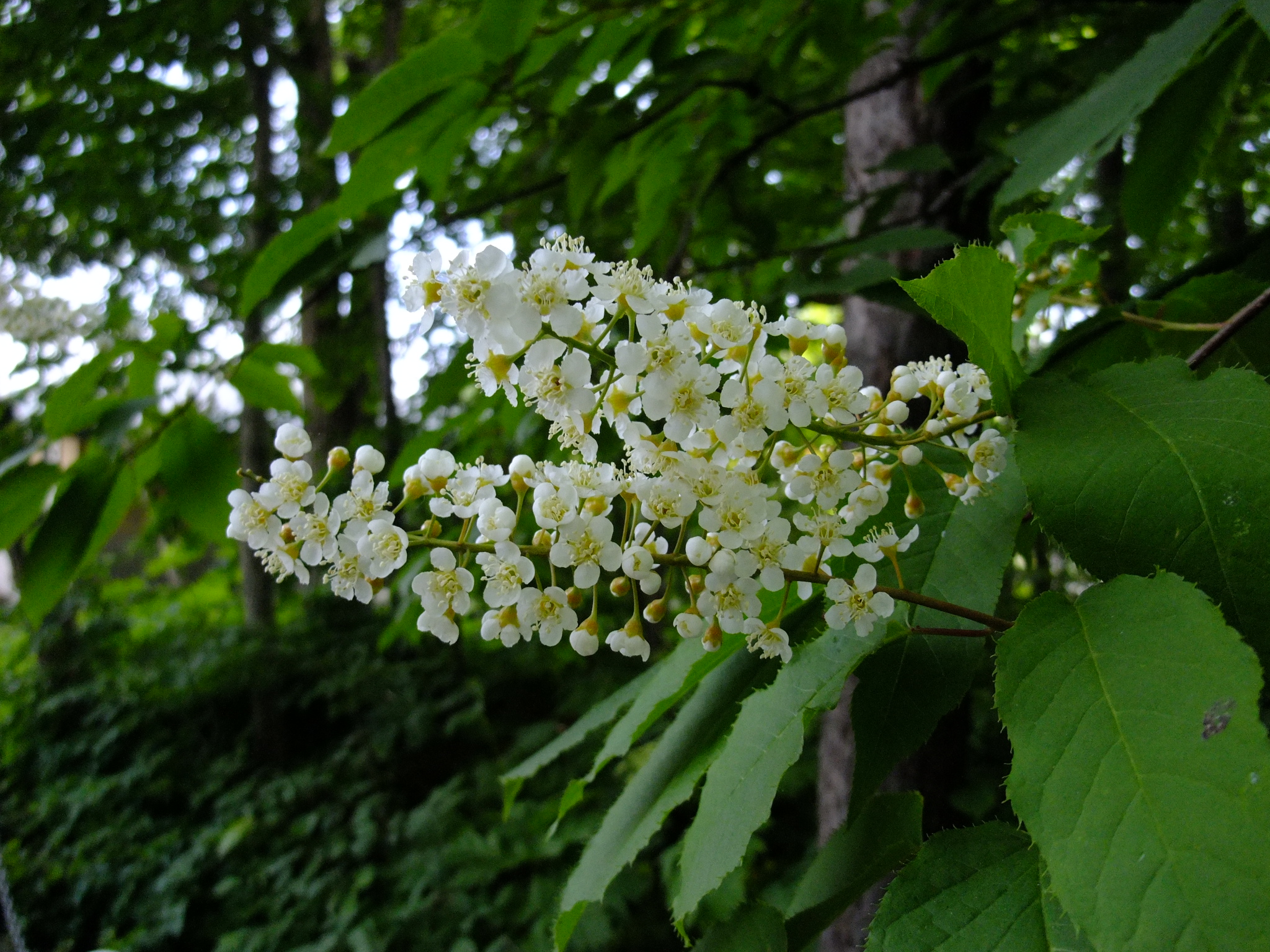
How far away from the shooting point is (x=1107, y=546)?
0.70 meters

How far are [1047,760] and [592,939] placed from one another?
2.81 metres

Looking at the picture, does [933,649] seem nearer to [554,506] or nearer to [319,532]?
[554,506]

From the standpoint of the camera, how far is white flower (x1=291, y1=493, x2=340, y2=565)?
34.1 inches

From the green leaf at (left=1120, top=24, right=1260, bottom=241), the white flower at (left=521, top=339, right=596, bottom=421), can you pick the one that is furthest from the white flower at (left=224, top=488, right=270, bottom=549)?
the green leaf at (left=1120, top=24, right=1260, bottom=241)

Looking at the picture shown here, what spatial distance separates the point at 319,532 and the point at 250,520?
0.26 ft

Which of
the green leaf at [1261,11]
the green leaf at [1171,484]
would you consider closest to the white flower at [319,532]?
the green leaf at [1171,484]

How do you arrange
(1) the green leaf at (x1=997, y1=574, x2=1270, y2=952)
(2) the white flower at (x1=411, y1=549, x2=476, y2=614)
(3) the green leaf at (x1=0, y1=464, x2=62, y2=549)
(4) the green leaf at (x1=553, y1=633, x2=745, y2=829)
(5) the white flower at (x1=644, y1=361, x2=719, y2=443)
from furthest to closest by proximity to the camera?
(3) the green leaf at (x1=0, y1=464, x2=62, y2=549), (4) the green leaf at (x1=553, y1=633, x2=745, y2=829), (2) the white flower at (x1=411, y1=549, x2=476, y2=614), (5) the white flower at (x1=644, y1=361, x2=719, y2=443), (1) the green leaf at (x1=997, y1=574, x2=1270, y2=952)

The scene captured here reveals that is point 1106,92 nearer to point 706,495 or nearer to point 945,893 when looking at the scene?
point 706,495

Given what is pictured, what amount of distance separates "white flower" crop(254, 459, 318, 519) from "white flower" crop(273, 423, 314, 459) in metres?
0.04

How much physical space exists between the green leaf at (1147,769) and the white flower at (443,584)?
0.53m

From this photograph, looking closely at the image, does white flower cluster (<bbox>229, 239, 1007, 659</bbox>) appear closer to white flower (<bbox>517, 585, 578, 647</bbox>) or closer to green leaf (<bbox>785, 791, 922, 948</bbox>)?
white flower (<bbox>517, 585, 578, 647</bbox>)

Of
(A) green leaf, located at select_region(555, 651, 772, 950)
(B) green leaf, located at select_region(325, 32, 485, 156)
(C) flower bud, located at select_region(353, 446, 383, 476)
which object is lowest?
(A) green leaf, located at select_region(555, 651, 772, 950)

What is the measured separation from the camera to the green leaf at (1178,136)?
1.25 metres

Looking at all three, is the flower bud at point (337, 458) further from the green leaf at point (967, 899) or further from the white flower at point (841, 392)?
the green leaf at point (967, 899)
